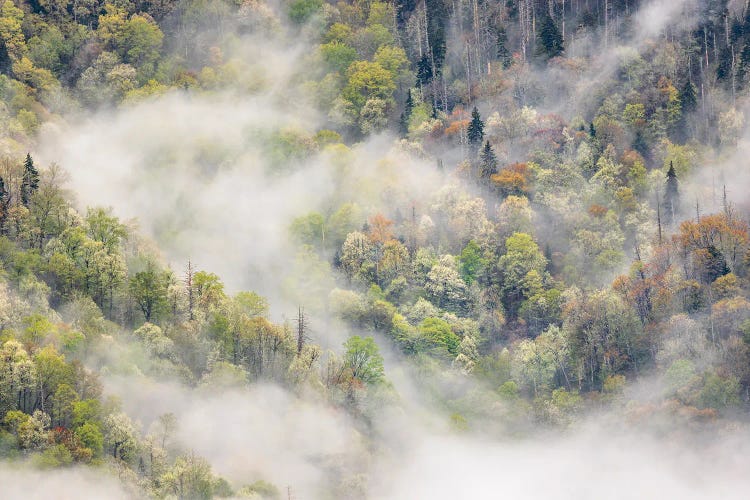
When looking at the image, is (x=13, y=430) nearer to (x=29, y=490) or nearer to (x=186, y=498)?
(x=29, y=490)

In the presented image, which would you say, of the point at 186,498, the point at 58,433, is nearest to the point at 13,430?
the point at 58,433

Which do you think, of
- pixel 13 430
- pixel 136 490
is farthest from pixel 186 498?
pixel 13 430

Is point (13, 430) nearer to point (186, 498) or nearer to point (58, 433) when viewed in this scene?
point (58, 433)

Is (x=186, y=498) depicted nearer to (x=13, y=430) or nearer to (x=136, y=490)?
(x=136, y=490)
